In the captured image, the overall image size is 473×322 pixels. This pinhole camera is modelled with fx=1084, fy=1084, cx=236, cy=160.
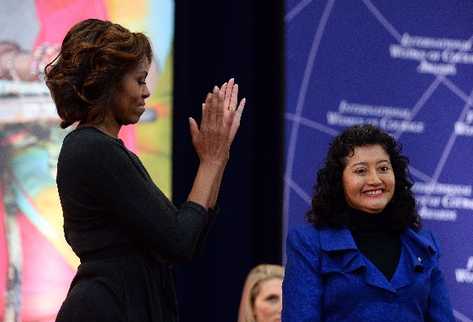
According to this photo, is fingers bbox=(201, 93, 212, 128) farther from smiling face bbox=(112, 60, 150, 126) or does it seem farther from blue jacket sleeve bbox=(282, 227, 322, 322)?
blue jacket sleeve bbox=(282, 227, 322, 322)

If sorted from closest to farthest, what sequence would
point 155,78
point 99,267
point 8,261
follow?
point 99,267
point 8,261
point 155,78

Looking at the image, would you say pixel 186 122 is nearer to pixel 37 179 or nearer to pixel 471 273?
A: pixel 37 179

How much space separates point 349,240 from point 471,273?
2184 mm

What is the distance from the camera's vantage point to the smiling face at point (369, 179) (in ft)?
11.0

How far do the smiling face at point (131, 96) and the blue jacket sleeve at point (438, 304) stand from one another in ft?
4.53

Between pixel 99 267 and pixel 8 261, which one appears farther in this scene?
pixel 8 261

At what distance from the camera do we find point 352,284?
3.23 metres

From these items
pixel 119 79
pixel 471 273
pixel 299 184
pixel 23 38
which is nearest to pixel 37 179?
pixel 23 38

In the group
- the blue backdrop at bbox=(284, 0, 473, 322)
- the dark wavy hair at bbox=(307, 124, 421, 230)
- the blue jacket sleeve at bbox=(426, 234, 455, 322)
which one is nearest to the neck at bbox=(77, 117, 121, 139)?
the dark wavy hair at bbox=(307, 124, 421, 230)

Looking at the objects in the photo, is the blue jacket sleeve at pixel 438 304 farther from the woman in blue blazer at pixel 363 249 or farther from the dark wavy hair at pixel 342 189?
the dark wavy hair at pixel 342 189

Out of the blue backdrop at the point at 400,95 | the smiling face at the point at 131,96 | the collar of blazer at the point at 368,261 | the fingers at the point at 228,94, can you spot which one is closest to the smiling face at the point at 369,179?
the collar of blazer at the point at 368,261

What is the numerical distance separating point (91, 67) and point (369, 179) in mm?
1332

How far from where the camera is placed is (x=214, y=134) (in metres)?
2.36

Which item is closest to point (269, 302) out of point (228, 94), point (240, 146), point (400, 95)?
point (240, 146)
